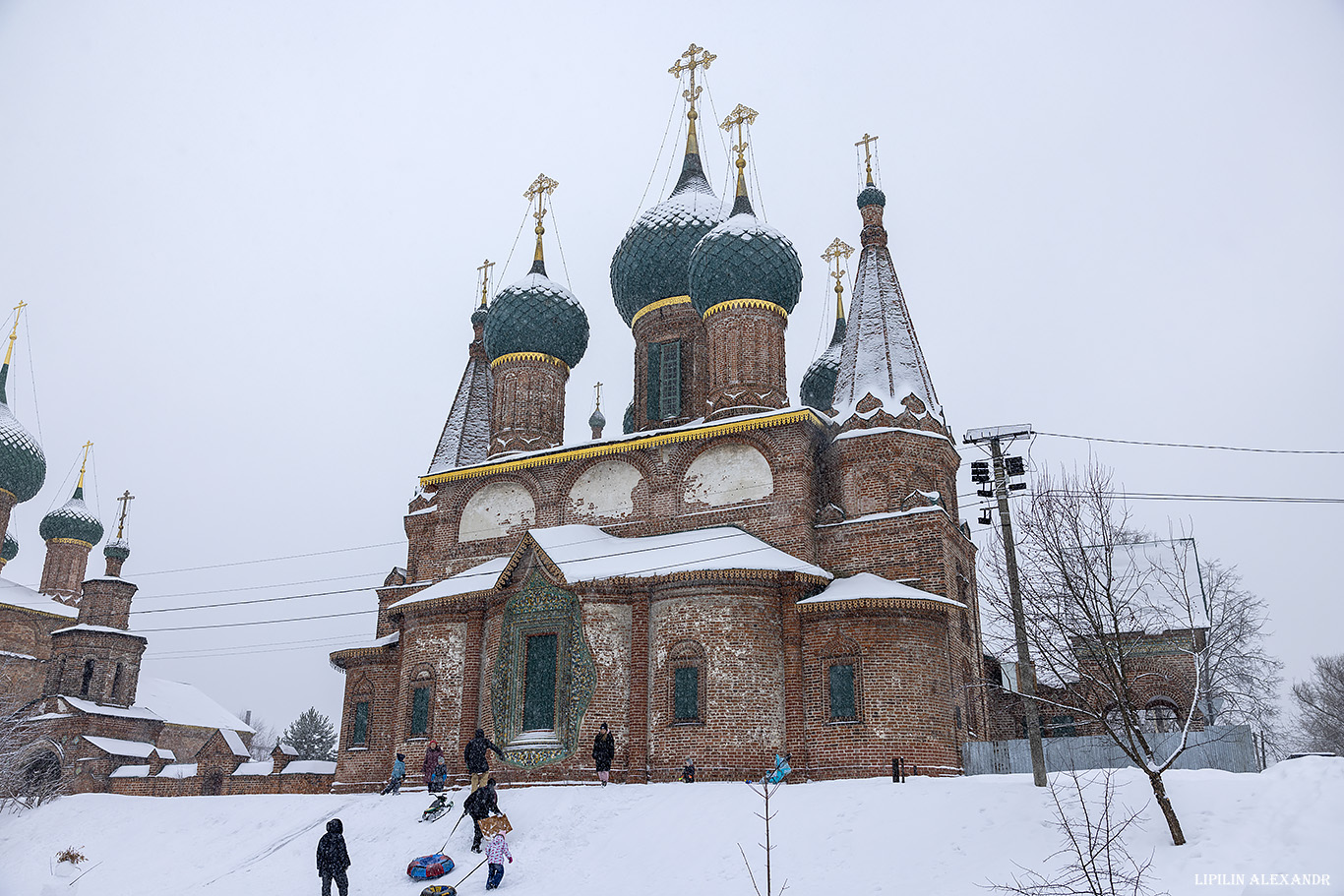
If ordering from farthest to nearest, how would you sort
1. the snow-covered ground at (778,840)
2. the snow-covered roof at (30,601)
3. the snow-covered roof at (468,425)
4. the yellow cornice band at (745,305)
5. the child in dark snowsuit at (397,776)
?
1. the snow-covered roof at (30,601)
2. the snow-covered roof at (468,425)
3. the yellow cornice band at (745,305)
4. the child in dark snowsuit at (397,776)
5. the snow-covered ground at (778,840)

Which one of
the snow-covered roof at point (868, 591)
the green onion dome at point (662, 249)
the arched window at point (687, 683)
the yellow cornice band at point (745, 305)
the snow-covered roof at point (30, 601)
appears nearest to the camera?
the snow-covered roof at point (868, 591)

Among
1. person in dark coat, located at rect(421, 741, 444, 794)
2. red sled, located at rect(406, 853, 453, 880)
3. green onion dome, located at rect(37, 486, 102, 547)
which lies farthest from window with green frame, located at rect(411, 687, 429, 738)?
green onion dome, located at rect(37, 486, 102, 547)

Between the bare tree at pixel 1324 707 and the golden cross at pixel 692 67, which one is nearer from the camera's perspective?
the golden cross at pixel 692 67

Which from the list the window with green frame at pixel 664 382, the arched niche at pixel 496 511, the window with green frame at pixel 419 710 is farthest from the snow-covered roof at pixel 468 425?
the window with green frame at pixel 419 710

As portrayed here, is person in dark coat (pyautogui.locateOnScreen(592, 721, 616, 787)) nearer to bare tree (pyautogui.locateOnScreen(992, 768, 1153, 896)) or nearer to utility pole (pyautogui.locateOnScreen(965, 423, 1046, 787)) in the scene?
utility pole (pyautogui.locateOnScreen(965, 423, 1046, 787))

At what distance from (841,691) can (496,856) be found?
6.68 meters

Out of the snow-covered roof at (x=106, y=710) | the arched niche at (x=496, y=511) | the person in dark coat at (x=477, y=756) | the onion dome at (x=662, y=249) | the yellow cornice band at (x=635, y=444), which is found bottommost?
the person in dark coat at (x=477, y=756)

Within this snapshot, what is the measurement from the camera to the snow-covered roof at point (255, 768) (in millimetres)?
24797

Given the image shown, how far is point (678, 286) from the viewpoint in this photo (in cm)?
2366

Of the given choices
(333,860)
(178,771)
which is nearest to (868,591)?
(333,860)

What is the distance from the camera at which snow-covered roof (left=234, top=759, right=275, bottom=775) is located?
81.4 feet

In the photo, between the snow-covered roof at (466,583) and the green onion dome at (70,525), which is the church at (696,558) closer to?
the snow-covered roof at (466,583)

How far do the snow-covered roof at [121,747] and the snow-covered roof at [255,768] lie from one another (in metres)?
5.51

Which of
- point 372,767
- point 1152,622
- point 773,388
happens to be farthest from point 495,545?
point 1152,622
